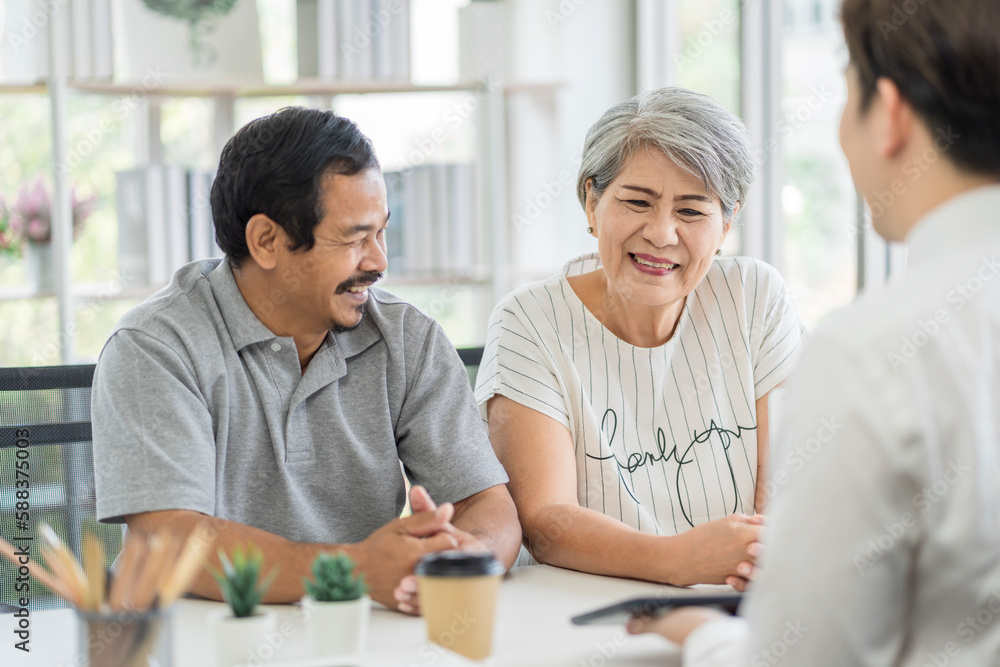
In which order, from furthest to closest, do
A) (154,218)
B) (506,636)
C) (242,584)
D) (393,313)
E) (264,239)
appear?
(154,218) → (393,313) → (264,239) → (506,636) → (242,584)

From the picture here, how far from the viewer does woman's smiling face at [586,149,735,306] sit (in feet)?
5.06

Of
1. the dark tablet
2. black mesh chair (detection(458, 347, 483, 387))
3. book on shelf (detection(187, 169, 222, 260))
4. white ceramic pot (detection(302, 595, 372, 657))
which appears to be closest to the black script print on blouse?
black mesh chair (detection(458, 347, 483, 387))

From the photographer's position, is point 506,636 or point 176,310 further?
point 176,310

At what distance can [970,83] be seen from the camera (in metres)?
0.71

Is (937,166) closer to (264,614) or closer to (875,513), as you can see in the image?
(875,513)

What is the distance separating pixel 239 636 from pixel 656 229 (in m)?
0.95

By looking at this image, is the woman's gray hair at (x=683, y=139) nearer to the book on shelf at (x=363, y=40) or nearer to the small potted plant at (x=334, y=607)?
the small potted plant at (x=334, y=607)

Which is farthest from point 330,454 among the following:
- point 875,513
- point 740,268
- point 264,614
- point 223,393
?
point 875,513

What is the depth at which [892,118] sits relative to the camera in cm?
76

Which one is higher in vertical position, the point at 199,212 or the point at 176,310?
the point at 199,212

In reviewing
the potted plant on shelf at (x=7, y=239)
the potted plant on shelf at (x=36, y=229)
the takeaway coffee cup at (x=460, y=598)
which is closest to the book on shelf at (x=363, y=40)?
the potted plant on shelf at (x=36, y=229)

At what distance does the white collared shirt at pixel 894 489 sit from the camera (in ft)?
2.17

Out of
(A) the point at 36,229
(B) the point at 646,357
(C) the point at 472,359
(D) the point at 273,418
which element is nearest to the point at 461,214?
(A) the point at 36,229

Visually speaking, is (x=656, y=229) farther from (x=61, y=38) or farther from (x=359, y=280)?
(x=61, y=38)
